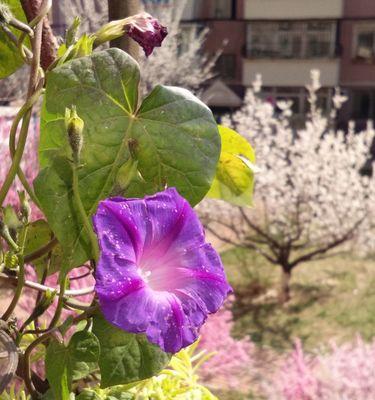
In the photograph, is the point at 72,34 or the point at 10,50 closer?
the point at 72,34

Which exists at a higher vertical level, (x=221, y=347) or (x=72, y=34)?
(x=72, y=34)

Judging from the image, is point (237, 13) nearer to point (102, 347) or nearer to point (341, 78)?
point (341, 78)

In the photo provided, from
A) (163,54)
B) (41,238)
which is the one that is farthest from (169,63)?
(41,238)

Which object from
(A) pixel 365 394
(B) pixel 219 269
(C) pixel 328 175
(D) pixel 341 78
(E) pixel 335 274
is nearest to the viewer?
(B) pixel 219 269

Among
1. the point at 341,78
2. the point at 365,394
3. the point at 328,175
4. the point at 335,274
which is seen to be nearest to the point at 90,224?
the point at 365,394

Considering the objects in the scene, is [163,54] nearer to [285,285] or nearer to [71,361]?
[285,285]

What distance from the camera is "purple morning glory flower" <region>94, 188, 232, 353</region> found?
0.42m

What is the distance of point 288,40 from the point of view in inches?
541

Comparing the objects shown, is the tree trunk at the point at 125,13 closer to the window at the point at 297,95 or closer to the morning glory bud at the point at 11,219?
the morning glory bud at the point at 11,219

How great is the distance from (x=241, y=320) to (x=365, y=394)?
2.89 m

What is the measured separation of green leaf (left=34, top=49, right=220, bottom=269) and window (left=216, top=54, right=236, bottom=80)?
13539 millimetres

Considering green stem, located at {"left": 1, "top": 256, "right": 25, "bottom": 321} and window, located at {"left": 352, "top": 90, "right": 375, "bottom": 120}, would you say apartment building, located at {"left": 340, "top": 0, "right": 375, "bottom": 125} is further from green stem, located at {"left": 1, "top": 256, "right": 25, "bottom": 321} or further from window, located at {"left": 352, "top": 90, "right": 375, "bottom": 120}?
green stem, located at {"left": 1, "top": 256, "right": 25, "bottom": 321}

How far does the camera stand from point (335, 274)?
5.74 metres

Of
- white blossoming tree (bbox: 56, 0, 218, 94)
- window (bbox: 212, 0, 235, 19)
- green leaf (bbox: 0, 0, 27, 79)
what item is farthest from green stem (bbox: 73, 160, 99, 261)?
window (bbox: 212, 0, 235, 19)
